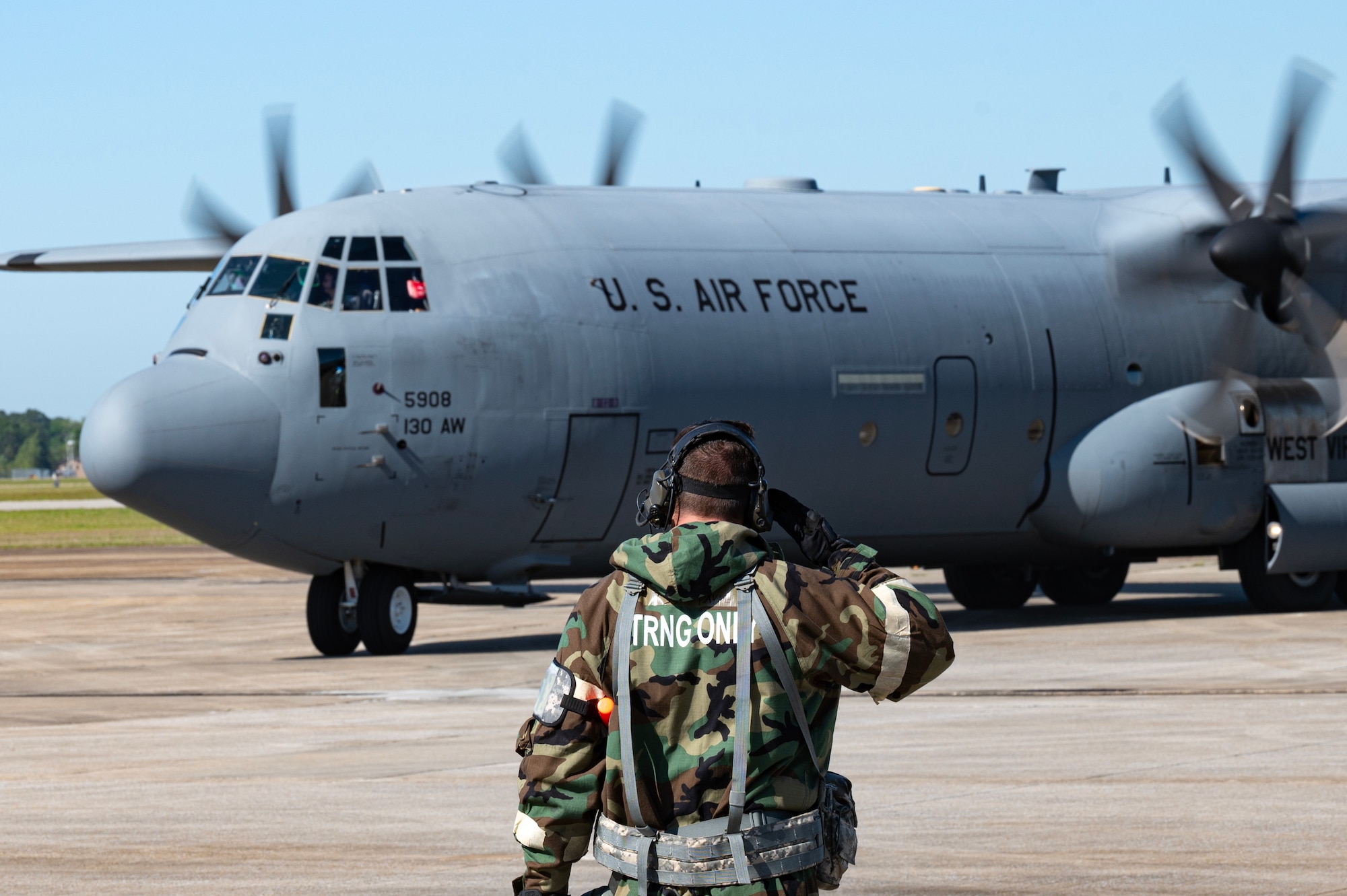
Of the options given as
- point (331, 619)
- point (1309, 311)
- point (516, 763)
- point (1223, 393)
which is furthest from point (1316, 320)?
point (516, 763)

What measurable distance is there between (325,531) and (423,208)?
3.35m

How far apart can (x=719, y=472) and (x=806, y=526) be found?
0.74 ft

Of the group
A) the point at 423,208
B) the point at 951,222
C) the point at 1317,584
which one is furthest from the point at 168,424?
the point at 1317,584

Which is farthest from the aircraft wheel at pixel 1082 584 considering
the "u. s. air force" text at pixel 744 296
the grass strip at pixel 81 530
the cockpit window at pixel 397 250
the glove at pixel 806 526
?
the grass strip at pixel 81 530

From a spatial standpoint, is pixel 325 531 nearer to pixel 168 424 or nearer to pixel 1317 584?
pixel 168 424

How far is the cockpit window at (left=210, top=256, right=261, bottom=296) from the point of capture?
17.8 m

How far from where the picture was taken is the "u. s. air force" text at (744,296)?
18547 mm

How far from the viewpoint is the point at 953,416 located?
2019 cm

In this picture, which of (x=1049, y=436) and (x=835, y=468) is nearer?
(x=835, y=468)

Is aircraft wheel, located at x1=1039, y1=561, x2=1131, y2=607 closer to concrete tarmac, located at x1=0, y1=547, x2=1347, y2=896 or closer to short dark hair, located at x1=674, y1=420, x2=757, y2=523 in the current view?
concrete tarmac, located at x1=0, y1=547, x2=1347, y2=896

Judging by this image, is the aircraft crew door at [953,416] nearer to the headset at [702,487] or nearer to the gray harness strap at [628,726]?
the headset at [702,487]

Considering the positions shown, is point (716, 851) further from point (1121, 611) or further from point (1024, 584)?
point (1024, 584)

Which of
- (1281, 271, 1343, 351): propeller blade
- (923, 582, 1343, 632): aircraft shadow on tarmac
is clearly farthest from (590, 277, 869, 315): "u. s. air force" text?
(1281, 271, 1343, 351): propeller blade

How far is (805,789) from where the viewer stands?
4.10 metres
